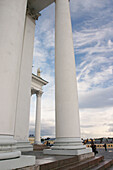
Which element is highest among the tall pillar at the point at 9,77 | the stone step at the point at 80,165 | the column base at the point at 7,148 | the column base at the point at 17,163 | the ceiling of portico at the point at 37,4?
the ceiling of portico at the point at 37,4

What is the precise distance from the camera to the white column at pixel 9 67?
63.9ft

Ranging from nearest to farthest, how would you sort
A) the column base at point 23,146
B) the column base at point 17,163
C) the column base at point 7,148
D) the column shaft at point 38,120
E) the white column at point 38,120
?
the column base at point 17,163
the column base at point 7,148
the column base at point 23,146
the white column at point 38,120
the column shaft at point 38,120

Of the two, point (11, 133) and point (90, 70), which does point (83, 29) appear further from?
point (11, 133)

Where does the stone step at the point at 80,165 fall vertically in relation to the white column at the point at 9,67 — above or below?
→ below

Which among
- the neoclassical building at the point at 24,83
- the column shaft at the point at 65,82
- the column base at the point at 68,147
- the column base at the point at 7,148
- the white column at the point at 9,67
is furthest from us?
the column shaft at the point at 65,82

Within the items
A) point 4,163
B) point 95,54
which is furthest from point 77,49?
point 4,163

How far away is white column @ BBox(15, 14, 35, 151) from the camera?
50.6 metres

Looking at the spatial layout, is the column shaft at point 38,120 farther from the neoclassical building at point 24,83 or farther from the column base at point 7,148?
the column base at point 7,148

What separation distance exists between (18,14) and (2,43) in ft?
24.7

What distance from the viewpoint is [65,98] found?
4294 cm

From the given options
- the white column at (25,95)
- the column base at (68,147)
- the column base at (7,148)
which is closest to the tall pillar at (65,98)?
the column base at (68,147)

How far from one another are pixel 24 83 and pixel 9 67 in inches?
1445

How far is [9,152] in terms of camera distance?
19141 millimetres

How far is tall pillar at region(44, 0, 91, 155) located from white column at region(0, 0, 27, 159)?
2161 cm
